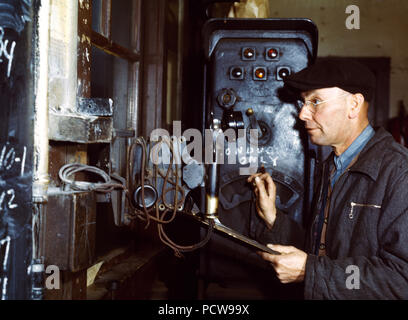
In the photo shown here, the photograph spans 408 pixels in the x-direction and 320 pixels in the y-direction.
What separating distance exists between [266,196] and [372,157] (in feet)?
1.96

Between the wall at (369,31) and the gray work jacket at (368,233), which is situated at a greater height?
the wall at (369,31)

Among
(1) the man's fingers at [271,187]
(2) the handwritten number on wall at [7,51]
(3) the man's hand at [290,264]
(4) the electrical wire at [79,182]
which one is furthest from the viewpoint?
(1) the man's fingers at [271,187]

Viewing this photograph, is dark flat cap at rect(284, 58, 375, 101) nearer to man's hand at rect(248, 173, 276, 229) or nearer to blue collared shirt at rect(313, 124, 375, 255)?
blue collared shirt at rect(313, 124, 375, 255)

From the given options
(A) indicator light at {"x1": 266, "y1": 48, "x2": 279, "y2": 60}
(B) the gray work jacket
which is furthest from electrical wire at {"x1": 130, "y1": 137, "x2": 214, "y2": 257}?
(A) indicator light at {"x1": 266, "y1": 48, "x2": 279, "y2": 60}

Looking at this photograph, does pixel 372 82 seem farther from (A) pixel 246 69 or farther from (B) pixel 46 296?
(B) pixel 46 296

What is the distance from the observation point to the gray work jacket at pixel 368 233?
4.44 ft

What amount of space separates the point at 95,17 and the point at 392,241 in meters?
1.51

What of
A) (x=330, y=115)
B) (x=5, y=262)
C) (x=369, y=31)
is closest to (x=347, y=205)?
(x=330, y=115)

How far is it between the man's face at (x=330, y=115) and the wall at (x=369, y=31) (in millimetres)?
2417

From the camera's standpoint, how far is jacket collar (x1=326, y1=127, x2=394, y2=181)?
150cm

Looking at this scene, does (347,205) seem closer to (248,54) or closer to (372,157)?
(372,157)

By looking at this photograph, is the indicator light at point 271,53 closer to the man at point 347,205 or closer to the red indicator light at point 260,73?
the red indicator light at point 260,73

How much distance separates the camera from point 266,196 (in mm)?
1981

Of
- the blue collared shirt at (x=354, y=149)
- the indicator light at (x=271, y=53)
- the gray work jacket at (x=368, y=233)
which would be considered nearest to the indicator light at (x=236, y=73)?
the indicator light at (x=271, y=53)
